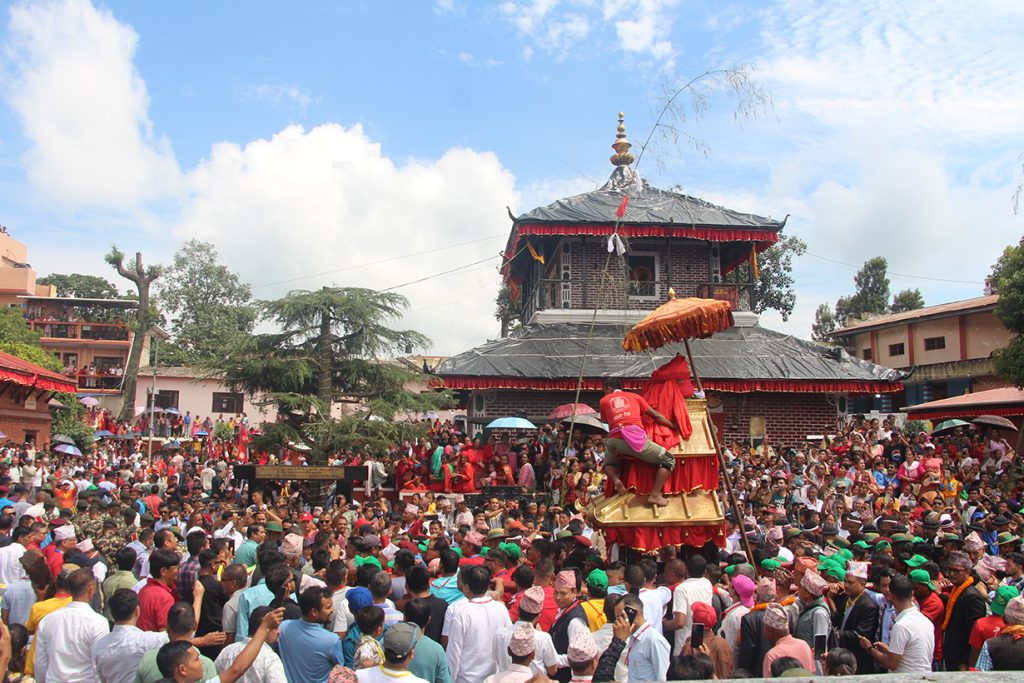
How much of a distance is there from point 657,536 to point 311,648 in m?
5.10

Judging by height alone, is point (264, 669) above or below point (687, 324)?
below

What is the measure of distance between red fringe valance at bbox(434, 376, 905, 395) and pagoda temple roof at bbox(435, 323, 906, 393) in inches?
0.9

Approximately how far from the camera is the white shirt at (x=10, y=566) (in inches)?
307

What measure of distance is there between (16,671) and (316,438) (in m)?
11.6

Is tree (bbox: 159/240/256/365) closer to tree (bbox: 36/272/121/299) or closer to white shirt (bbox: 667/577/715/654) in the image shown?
tree (bbox: 36/272/121/299)

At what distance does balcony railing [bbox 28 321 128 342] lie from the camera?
45.9 m

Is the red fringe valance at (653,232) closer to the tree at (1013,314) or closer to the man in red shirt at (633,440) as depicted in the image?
the tree at (1013,314)

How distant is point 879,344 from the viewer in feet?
135

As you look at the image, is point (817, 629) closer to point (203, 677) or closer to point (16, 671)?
point (203, 677)

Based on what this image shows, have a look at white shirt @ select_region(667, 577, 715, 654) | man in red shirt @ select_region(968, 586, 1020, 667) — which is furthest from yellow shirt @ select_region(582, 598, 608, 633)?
man in red shirt @ select_region(968, 586, 1020, 667)

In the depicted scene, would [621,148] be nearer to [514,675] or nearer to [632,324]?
[632,324]

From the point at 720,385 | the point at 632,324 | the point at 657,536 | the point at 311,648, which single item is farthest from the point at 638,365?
the point at 311,648

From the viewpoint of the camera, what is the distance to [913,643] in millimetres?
5672

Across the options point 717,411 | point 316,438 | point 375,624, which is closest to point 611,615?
point 375,624
